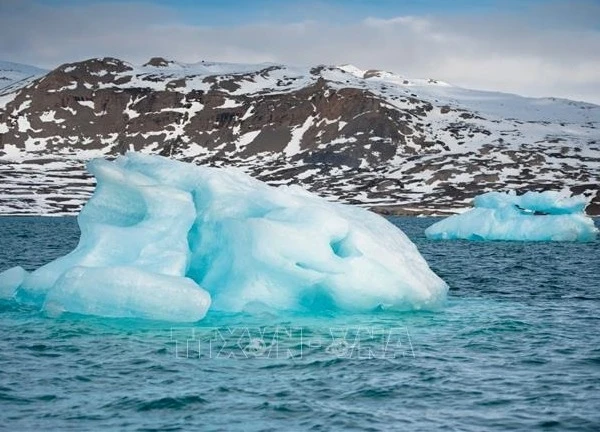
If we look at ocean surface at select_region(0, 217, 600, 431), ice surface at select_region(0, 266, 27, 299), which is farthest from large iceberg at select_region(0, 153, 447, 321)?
ocean surface at select_region(0, 217, 600, 431)

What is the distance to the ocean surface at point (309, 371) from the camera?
16.2m

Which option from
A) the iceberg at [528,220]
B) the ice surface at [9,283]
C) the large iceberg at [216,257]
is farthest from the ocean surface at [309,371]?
the iceberg at [528,220]

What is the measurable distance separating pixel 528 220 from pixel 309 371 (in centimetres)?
6773

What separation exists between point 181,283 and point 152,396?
899 cm

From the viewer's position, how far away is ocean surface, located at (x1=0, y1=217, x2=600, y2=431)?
16.2 metres

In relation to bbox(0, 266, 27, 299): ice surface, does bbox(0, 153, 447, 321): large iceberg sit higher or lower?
higher

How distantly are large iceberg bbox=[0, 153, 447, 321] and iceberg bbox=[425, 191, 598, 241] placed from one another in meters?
53.8

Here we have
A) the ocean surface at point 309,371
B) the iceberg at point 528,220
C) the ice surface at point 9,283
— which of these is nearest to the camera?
the ocean surface at point 309,371

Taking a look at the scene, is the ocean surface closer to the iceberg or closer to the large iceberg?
the large iceberg

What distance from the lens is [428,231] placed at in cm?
8856

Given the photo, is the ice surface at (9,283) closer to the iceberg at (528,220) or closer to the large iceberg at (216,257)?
the large iceberg at (216,257)

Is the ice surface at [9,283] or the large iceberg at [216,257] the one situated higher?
the large iceberg at [216,257]

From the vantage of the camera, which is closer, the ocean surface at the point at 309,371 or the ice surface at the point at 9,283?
the ocean surface at the point at 309,371

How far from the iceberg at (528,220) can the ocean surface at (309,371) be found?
5197 cm
